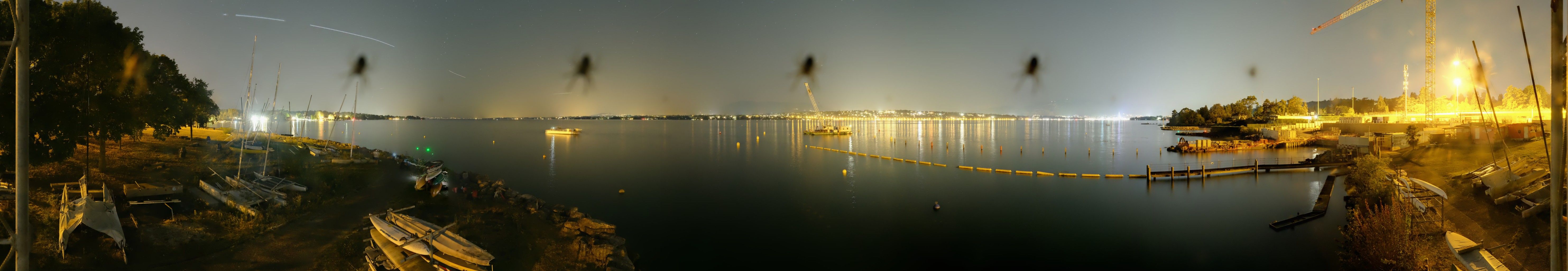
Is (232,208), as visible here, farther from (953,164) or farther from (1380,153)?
(1380,153)

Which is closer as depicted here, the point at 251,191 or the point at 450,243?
the point at 450,243

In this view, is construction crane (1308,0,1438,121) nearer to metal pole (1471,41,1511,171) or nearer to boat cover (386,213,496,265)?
metal pole (1471,41,1511,171)

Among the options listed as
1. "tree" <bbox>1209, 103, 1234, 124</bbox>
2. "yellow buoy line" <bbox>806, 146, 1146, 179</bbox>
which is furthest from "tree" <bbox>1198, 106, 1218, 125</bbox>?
"yellow buoy line" <bbox>806, 146, 1146, 179</bbox>

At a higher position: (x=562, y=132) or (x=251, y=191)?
(x=562, y=132)

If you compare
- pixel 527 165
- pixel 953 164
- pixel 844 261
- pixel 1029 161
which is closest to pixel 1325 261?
pixel 844 261

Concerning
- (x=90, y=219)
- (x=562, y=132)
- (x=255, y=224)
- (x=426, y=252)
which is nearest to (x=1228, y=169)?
A: (x=426, y=252)

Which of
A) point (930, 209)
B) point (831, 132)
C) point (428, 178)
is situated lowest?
point (930, 209)

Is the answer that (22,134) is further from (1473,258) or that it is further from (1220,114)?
(1220,114)
